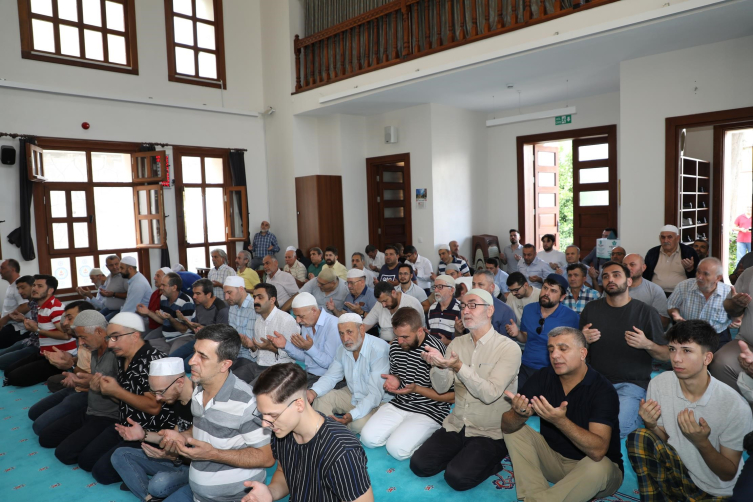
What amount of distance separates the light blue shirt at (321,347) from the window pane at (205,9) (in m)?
7.85

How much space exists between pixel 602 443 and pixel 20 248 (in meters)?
8.46

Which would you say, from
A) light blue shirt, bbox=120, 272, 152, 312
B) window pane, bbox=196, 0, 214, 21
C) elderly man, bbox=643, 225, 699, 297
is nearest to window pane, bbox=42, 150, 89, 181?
light blue shirt, bbox=120, 272, 152, 312

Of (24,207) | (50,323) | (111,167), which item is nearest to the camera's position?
(50,323)

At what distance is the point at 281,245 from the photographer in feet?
34.5

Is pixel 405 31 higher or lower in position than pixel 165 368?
higher

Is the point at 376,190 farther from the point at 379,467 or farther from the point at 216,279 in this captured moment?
the point at 379,467

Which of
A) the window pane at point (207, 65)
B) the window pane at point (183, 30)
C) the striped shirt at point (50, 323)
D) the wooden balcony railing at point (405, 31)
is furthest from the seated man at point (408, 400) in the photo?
the window pane at point (183, 30)

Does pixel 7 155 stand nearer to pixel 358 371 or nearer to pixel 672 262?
pixel 358 371

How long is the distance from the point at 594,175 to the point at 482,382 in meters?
7.70

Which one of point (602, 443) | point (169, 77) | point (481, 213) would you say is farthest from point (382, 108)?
point (602, 443)

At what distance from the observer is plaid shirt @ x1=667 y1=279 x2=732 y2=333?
412cm

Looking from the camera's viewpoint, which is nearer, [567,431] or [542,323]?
[567,431]

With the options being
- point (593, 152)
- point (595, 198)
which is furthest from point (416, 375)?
point (593, 152)

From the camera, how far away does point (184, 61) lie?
9.45 meters
